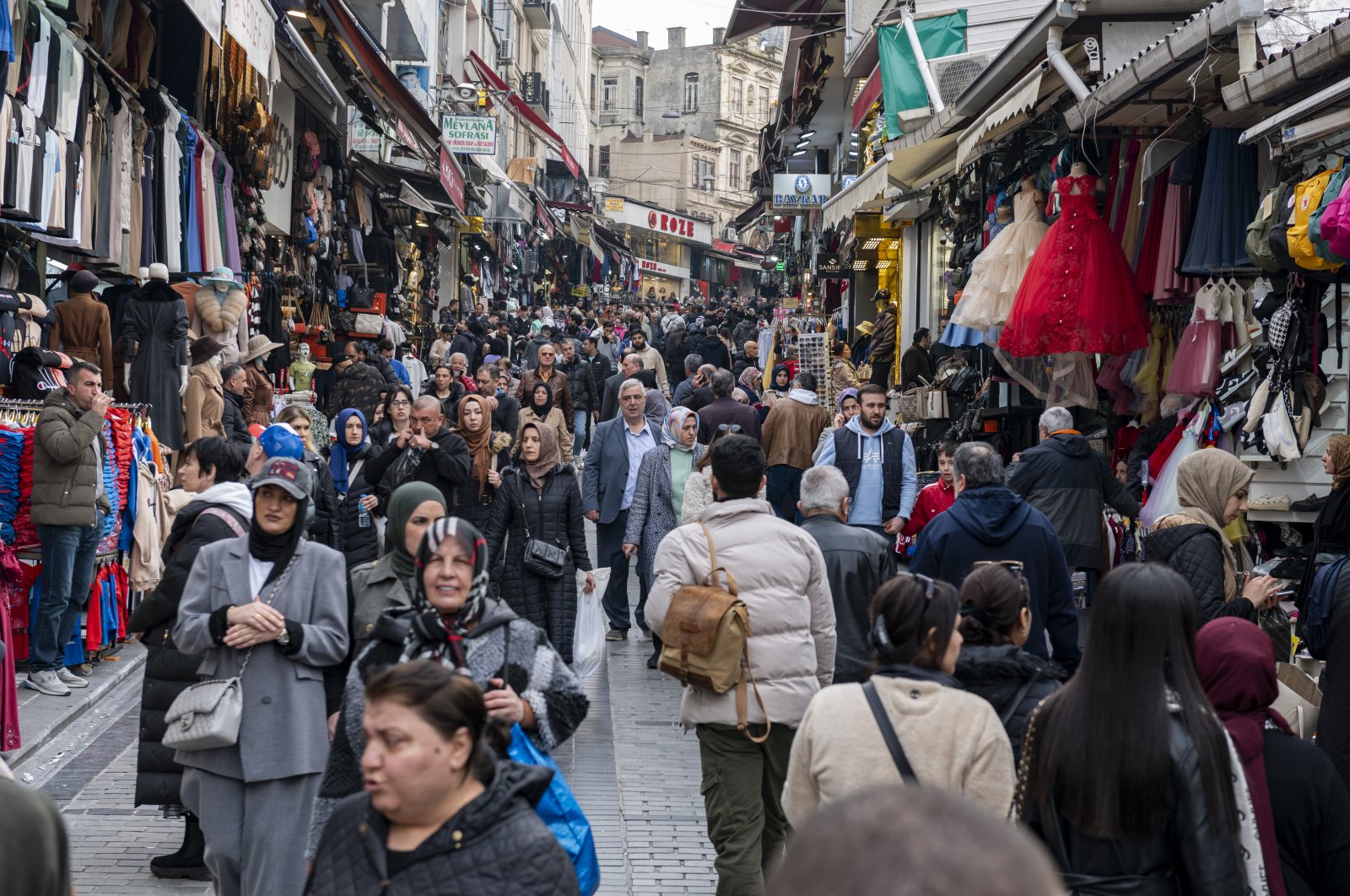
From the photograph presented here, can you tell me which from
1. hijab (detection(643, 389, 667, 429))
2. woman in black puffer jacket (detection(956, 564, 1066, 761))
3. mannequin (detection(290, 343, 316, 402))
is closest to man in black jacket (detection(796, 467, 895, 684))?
woman in black puffer jacket (detection(956, 564, 1066, 761))

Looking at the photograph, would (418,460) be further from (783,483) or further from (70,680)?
(783,483)

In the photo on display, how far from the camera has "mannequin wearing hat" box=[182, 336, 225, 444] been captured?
12.2 meters

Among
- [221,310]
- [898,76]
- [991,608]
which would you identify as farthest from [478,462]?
[898,76]

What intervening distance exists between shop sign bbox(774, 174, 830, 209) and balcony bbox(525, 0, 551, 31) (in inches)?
784

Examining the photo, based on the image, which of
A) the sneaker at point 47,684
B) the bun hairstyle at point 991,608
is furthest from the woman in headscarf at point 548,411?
the bun hairstyle at point 991,608

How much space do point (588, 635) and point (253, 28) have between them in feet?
19.1

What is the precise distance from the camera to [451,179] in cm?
2277

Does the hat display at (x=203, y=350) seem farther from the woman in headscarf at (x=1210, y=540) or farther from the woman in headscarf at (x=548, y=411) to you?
the woman in headscarf at (x=1210, y=540)

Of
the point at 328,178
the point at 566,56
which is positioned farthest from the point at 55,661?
the point at 566,56

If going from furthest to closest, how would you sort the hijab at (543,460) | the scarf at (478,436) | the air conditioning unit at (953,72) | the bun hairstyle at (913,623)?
the air conditioning unit at (953,72) → the scarf at (478,436) → the hijab at (543,460) → the bun hairstyle at (913,623)

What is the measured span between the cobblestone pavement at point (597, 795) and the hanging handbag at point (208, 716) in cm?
171

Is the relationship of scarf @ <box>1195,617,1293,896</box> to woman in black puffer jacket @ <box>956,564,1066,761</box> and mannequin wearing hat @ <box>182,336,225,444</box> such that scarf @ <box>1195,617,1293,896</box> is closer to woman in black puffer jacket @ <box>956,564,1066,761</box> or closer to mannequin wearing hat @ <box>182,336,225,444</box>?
woman in black puffer jacket @ <box>956,564,1066,761</box>

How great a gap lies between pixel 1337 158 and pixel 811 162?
31.7 meters

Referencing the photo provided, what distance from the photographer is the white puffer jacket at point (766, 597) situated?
5398mm
